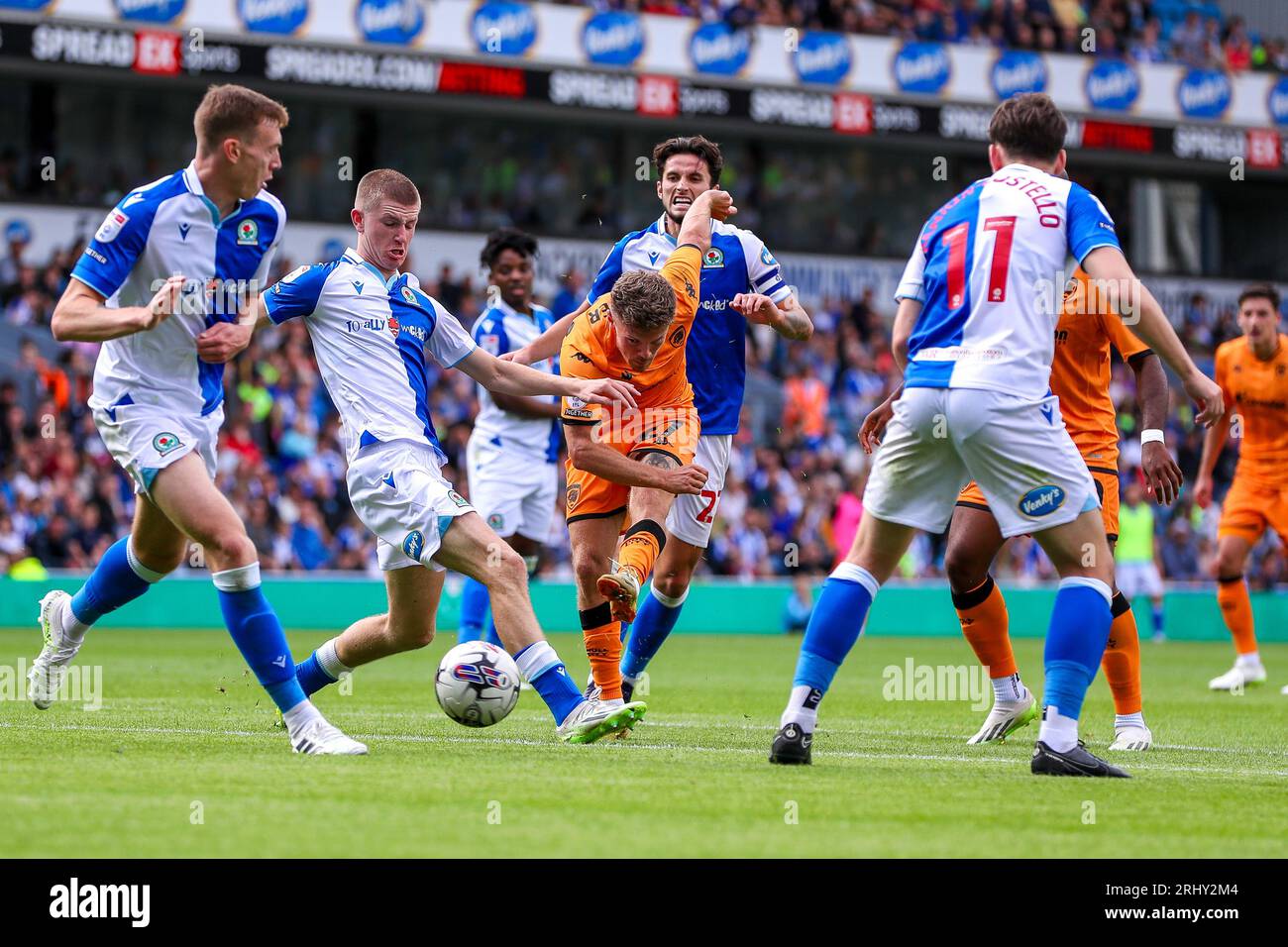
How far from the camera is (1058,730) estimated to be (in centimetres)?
630

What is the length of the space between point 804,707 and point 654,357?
1959 millimetres

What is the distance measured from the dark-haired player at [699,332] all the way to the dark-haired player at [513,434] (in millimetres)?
2451

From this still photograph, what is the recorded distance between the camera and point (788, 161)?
33000 mm

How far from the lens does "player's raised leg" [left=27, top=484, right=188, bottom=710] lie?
742 centimetres

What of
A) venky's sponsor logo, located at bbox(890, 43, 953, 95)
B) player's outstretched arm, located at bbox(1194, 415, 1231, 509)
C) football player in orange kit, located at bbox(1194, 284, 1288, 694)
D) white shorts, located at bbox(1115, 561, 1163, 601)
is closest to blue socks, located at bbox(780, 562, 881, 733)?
player's outstretched arm, located at bbox(1194, 415, 1231, 509)

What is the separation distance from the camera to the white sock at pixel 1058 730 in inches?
248

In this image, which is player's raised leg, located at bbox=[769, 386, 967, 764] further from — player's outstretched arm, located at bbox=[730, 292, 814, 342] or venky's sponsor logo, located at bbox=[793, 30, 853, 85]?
venky's sponsor logo, located at bbox=[793, 30, 853, 85]

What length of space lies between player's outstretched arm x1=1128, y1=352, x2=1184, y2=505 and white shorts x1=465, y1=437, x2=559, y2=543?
14.9 feet

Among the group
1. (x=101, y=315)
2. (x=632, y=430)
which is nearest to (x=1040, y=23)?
(x=632, y=430)

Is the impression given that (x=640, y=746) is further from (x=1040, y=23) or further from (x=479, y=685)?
(x=1040, y=23)

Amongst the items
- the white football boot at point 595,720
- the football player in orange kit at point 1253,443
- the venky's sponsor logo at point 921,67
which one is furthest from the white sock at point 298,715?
the venky's sponsor logo at point 921,67

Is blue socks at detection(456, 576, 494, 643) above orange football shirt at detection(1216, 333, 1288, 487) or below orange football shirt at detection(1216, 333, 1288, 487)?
below

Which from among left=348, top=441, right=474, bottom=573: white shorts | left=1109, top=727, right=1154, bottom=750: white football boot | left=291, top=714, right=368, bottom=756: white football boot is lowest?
left=1109, top=727, right=1154, bottom=750: white football boot

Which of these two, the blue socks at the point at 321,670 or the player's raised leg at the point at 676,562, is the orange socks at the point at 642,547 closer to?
the player's raised leg at the point at 676,562
